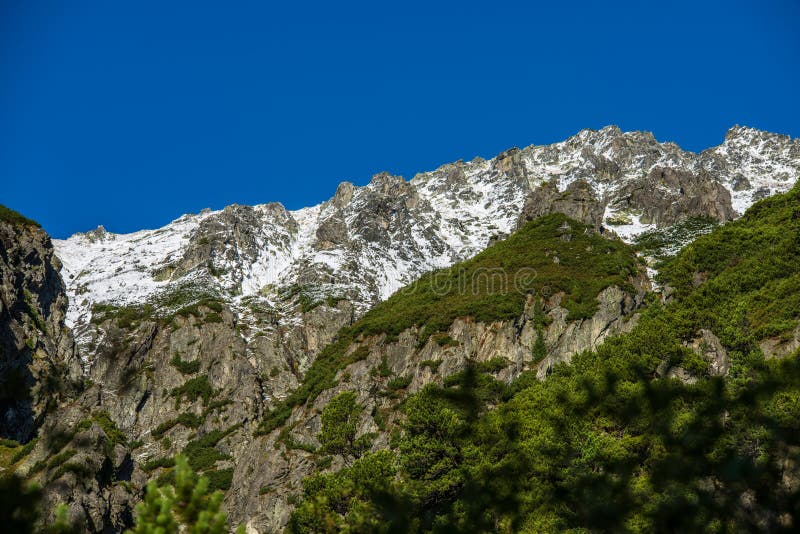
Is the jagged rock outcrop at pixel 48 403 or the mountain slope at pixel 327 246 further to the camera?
the mountain slope at pixel 327 246

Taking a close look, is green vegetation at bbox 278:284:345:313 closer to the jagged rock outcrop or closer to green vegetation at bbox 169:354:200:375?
green vegetation at bbox 169:354:200:375

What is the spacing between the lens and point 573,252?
79562 millimetres

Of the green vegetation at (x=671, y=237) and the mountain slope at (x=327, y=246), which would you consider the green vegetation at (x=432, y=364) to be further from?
the green vegetation at (x=671, y=237)

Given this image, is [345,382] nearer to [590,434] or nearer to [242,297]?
[590,434]

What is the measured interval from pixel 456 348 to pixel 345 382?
14195 millimetres

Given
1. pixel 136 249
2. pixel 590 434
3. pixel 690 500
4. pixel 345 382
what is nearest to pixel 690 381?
pixel 590 434

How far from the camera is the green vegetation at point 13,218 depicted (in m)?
102

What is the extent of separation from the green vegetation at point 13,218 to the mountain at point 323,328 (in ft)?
2.98

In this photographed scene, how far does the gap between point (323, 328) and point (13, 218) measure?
57867 mm

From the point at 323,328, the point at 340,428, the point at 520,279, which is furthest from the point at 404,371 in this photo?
the point at 323,328

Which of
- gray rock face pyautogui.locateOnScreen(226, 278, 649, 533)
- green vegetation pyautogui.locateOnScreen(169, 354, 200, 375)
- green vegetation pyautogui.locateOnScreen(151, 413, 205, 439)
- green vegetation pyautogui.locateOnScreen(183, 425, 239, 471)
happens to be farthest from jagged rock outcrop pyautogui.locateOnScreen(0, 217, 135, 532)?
green vegetation pyautogui.locateOnScreen(183, 425, 239, 471)

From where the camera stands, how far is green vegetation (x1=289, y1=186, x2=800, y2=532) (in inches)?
885

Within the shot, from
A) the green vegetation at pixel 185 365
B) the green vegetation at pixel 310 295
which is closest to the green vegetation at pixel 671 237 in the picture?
the green vegetation at pixel 310 295

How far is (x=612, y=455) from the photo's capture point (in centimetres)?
2859
